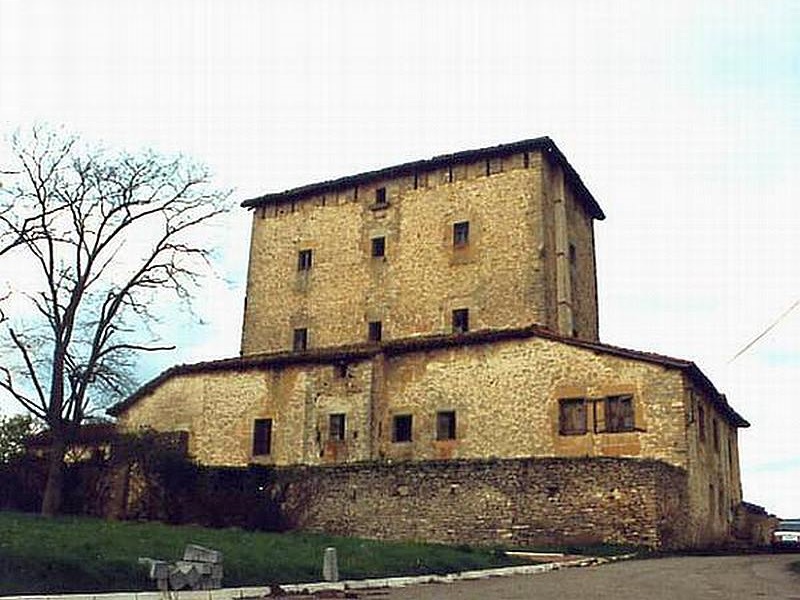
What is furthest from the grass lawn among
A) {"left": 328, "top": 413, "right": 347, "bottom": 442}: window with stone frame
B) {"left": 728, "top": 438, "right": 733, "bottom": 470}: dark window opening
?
{"left": 728, "top": 438, "right": 733, "bottom": 470}: dark window opening

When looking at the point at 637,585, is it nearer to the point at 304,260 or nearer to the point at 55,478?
the point at 55,478

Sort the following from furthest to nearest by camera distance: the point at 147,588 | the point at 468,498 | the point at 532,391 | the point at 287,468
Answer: the point at 532,391 < the point at 287,468 < the point at 468,498 < the point at 147,588

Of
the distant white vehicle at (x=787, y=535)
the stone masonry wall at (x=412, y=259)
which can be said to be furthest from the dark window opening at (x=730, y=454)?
the stone masonry wall at (x=412, y=259)

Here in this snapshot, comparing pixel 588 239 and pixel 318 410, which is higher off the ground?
pixel 588 239

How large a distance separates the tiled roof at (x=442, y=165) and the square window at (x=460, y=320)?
6.39 m

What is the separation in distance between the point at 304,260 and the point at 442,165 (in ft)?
24.9

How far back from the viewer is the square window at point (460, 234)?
36.3 metres

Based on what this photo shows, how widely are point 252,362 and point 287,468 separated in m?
7.74

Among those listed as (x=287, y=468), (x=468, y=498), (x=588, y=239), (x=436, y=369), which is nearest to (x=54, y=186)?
(x=287, y=468)

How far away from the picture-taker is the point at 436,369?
31.4 metres

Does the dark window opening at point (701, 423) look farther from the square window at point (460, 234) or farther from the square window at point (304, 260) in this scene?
the square window at point (304, 260)

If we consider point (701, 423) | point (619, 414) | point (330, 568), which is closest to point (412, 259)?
point (619, 414)

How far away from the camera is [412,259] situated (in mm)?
37188

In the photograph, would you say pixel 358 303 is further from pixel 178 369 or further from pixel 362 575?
pixel 362 575
